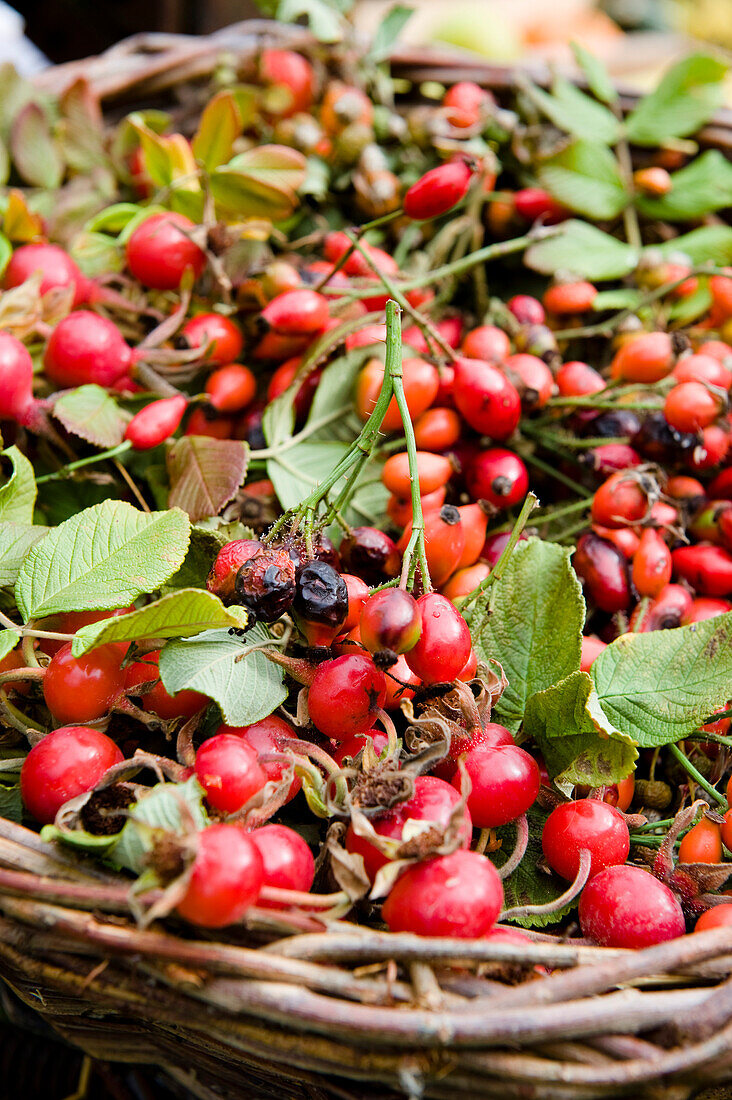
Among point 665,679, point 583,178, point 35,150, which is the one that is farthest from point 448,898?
point 35,150

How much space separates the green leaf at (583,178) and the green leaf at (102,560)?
0.70 metres

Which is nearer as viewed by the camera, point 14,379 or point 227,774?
point 227,774

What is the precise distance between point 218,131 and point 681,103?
1.95 ft

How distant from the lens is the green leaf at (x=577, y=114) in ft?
3.39

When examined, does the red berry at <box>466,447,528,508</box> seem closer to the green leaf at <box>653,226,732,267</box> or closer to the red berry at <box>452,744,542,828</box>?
the red berry at <box>452,744,542,828</box>

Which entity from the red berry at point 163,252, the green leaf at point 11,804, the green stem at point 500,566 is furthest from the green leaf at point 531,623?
the red berry at point 163,252

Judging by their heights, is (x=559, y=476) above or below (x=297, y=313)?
below

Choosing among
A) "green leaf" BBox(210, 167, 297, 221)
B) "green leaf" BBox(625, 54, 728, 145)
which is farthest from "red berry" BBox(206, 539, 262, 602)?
"green leaf" BBox(625, 54, 728, 145)

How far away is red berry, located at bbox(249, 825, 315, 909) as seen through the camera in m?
0.44

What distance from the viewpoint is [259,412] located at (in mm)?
818

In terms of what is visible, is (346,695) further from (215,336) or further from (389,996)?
(215,336)

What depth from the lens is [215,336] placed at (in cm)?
81

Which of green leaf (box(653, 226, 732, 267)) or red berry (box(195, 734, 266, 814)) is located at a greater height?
green leaf (box(653, 226, 732, 267))

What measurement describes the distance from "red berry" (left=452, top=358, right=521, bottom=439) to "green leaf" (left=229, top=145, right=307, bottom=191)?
1.08ft
